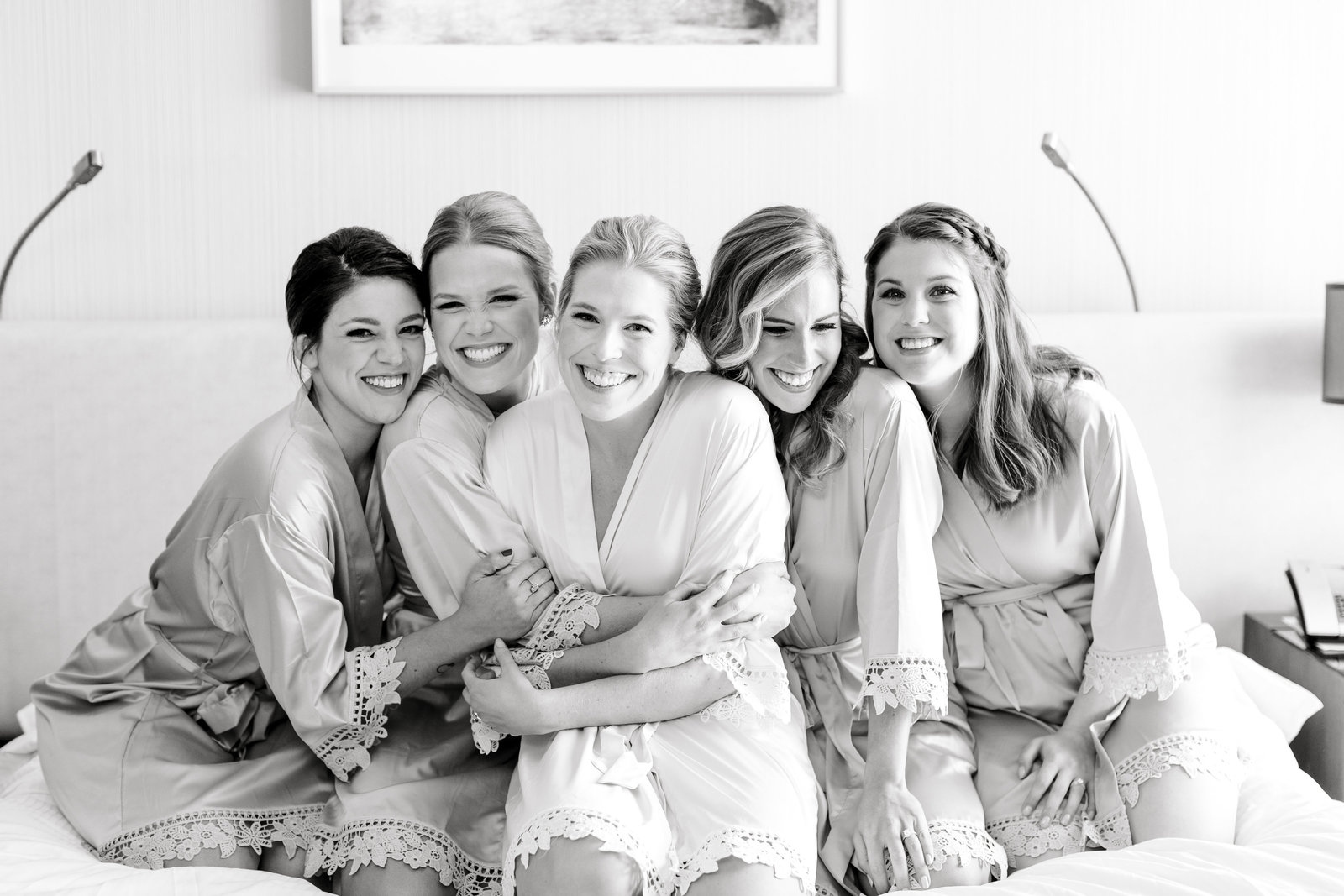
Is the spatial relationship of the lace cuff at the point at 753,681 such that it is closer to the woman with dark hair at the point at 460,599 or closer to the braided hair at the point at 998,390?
the woman with dark hair at the point at 460,599

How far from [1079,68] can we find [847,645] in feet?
5.84

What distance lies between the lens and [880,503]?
1.73 m

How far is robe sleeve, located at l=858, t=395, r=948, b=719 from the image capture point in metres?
1.63

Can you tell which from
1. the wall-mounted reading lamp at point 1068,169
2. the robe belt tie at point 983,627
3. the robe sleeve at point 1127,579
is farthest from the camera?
the wall-mounted reading lamp at point 1068,169

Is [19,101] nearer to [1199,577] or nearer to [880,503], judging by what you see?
[880,503]

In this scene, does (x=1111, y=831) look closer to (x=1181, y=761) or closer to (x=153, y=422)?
(x=1181, y=761)

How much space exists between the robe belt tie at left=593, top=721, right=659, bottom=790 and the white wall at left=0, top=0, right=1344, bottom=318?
151 cm

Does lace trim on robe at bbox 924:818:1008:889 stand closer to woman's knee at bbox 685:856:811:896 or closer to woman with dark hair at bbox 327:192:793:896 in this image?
woman's knee at bbox 685:856:811:896

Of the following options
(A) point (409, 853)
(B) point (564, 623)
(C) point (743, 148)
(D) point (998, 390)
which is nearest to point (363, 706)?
(A) point (409, 853)

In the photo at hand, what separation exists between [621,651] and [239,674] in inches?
27.1

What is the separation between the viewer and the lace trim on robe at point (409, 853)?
5.10 ft

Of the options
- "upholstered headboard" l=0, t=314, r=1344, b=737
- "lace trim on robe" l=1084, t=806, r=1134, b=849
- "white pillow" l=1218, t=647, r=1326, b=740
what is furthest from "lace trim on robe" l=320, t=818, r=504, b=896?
"white pillow" l=1218, t=647, r=1326, b=740

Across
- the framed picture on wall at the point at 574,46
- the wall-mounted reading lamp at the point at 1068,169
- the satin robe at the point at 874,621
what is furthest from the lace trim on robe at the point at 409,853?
the wall-mounted reading lamp at the point at 1068,169

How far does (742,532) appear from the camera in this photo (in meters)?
1.62
